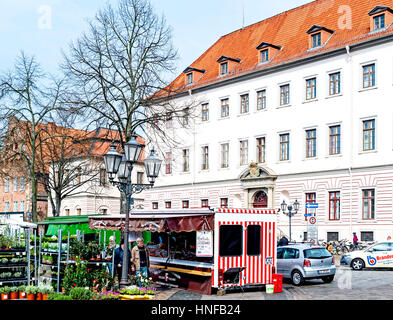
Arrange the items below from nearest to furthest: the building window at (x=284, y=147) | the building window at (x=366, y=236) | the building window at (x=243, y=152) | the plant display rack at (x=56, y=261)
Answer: the plant display rack at (x=56, y=261), the building window at (x=366, y=236), the building window at (x=284, y=147), the building window at (x=243, y=152)

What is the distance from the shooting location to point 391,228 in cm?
3566

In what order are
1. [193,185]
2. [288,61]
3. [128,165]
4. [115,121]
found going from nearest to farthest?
1. [128,165]
2. [115,121]
3. [288,61]
4. [193,185]

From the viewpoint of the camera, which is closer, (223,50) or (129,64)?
(129,64)

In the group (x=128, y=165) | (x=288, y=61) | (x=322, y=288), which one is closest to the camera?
(x=128, y=165)

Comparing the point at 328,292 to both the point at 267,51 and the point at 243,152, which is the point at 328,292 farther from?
the point at 267,51

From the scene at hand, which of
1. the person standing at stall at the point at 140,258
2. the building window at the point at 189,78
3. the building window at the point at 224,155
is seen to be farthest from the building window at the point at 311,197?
the person standing at stall at the point at 140,258

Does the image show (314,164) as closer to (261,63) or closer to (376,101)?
(376,101)

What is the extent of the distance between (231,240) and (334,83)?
24.2 metres

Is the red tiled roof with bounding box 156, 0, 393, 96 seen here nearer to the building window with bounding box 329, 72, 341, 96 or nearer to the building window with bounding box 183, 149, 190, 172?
the building window with bounding box 329, 72, 341, 96

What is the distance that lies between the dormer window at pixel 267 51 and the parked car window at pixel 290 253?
25561 mm

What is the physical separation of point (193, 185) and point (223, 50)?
506 inches

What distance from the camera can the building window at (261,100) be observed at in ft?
147

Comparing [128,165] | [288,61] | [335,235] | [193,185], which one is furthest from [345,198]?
[128,165]

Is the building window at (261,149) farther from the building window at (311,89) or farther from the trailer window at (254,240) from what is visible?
the trailer window at (254,240)
